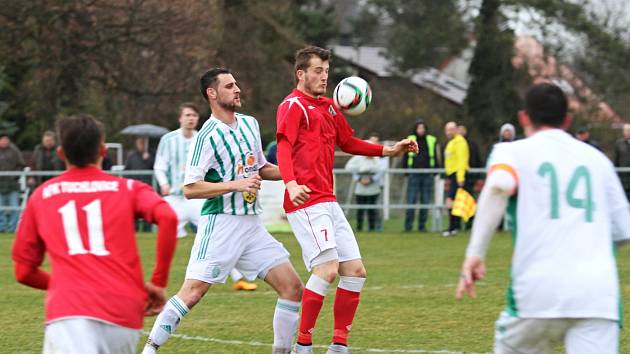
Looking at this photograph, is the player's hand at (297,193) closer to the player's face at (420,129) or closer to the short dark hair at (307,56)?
the short dark hair at (307,56)

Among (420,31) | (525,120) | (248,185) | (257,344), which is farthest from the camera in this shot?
(420,31)

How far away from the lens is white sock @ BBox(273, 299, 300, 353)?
288 inches

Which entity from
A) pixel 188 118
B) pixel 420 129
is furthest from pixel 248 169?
pixel 420 129

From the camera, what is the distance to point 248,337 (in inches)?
341

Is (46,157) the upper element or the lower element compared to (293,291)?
upper

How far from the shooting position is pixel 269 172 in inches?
308

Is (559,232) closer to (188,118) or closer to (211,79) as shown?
(211,79)

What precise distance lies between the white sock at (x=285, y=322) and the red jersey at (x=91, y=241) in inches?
95.5

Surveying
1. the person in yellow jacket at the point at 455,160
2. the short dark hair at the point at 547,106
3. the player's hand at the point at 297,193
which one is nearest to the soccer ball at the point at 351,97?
the player's hand at the point at 297,193

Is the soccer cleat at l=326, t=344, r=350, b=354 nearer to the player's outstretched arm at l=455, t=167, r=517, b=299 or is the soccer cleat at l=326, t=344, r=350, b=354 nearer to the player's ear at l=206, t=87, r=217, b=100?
the player's ear at l=206, t=87, r=217, b=100

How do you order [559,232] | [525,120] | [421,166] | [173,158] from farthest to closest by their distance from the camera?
1. [421,166]
2. [173,158]
3. [525,120]
4. [559,232]

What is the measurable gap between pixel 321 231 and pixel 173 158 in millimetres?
5928

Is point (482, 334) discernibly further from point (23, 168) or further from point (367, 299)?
point (23, 168)

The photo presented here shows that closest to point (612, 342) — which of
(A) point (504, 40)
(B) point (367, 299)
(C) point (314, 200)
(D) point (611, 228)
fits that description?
(D) point (611, 228)
